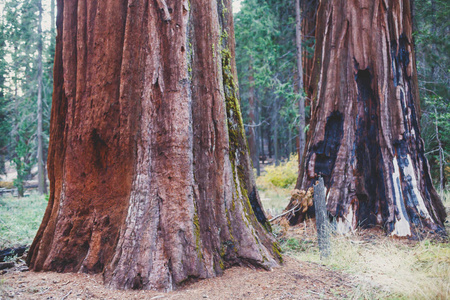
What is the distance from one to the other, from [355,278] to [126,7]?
12.0ft

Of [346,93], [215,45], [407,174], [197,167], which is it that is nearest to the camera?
[197,167]

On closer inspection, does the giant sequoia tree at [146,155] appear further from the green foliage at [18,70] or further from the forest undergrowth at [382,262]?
the green foliage at [18,70]

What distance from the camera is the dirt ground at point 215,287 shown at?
255 cm

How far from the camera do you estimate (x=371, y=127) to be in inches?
239

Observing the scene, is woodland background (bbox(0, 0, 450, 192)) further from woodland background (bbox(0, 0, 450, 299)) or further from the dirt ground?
the dirt ground

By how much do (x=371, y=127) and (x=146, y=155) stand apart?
4.66 m

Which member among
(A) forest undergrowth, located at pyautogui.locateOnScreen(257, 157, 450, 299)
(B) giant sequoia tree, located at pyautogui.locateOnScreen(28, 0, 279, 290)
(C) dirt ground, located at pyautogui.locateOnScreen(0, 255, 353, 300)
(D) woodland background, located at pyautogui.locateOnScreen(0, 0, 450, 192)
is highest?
(D) woodland background, located at pyautogui.locateOnScreen(0, 0, 450, 192)

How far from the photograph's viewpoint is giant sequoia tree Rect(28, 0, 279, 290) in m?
2.94

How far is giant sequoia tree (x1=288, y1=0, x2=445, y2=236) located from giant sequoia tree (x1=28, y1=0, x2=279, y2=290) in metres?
3.07

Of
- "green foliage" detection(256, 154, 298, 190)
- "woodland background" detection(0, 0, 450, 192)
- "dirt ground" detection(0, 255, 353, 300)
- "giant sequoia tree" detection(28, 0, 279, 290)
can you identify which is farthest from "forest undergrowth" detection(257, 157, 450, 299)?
"green foliage" detection(256, 154, 298, 190)

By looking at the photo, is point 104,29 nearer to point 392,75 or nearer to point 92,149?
point 92,149

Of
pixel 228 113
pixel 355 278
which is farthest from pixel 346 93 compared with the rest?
pixel 355 278

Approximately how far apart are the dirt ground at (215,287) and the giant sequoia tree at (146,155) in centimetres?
13

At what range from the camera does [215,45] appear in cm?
346
